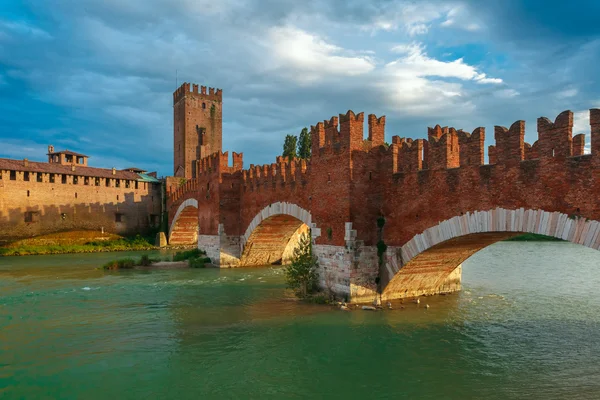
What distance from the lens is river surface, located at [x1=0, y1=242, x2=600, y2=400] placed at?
8602 millimetres

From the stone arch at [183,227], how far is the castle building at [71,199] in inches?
149

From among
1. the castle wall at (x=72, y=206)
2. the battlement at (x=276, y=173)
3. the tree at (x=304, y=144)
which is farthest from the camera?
the tree at (x=304, y=144)

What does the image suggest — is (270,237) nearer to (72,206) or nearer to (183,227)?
(183,227)

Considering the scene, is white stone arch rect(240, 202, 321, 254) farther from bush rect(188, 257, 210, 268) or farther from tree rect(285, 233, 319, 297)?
bush rect(188, 257, 210, 268)

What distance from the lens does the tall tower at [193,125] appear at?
5712 centimetres

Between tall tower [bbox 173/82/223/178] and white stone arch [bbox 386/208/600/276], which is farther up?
tall tower [bbox 173/82/223/178]

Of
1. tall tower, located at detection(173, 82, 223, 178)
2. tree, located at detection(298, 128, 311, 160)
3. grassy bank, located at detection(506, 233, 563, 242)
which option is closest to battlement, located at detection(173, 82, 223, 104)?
tall tower, located at detection(173, 82, 223, 178)

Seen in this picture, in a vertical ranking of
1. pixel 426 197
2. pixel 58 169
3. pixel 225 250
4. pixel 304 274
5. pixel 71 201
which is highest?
pixel 58 169

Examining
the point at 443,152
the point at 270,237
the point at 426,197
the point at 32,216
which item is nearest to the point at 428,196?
the point at 426,197

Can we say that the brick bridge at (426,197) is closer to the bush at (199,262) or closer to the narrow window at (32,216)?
the bush at (199,262)

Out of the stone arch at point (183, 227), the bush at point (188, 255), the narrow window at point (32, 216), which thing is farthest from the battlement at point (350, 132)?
the narrow window at point (32, 216)

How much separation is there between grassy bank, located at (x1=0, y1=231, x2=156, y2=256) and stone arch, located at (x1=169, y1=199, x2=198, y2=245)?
93.4 inches

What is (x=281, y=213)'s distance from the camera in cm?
2086

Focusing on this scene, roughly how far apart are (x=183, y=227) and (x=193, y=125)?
20184mm
